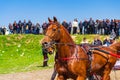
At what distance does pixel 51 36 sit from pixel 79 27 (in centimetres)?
3076

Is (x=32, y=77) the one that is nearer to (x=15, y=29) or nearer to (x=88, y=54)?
(x=88, y=54)

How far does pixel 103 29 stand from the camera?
39.9 m

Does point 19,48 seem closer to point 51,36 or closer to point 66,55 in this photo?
point 66,55

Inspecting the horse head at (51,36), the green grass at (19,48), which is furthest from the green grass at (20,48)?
the horse head at (51,36)

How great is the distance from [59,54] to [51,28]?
2.69 ft

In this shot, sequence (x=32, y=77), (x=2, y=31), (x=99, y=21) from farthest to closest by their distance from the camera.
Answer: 1. (x=2, y=31)
2. (x=99, y=21)
3. (x=32, y=77)

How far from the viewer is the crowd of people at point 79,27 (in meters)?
37.8

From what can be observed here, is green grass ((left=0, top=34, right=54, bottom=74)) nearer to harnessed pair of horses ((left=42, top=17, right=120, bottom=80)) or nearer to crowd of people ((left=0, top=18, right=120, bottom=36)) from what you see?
crowd of people ((left=0, top=18, right=120, bottom=36))

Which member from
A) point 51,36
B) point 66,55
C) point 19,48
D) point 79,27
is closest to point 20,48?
point 19,48

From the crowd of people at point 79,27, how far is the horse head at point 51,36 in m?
23.5

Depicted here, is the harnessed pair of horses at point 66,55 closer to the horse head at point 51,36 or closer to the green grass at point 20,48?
the horse head at point 51,36

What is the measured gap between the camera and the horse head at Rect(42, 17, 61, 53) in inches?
433

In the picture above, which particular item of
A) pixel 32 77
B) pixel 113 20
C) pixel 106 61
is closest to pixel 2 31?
pixel 113 20

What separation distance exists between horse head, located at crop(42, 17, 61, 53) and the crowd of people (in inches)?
925
